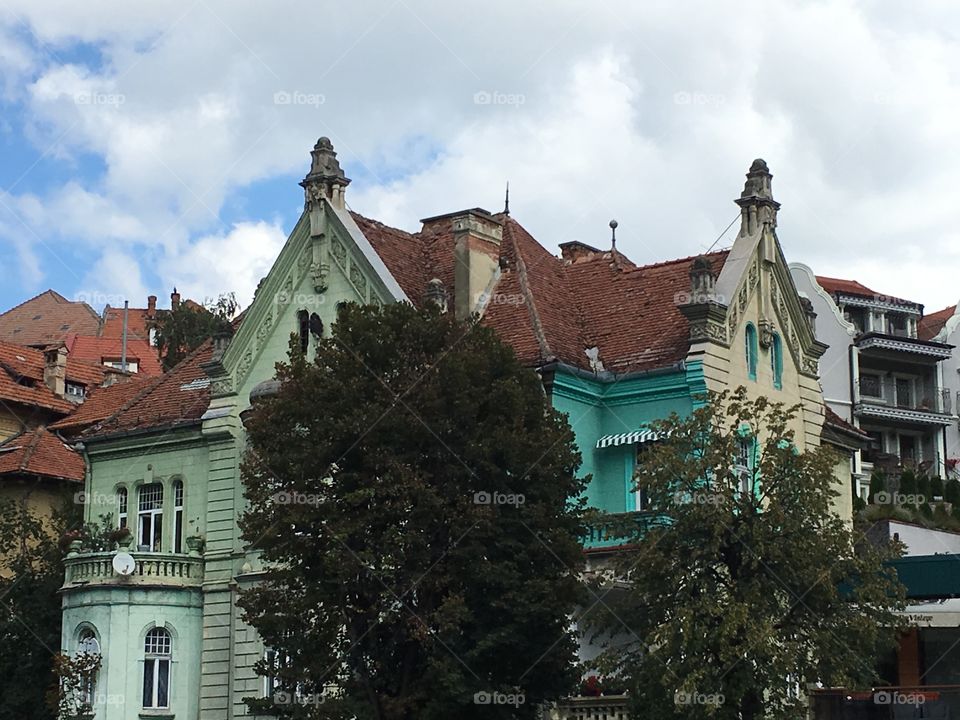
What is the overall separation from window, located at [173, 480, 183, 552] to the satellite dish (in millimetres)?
3257

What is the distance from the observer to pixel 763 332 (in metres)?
45.8

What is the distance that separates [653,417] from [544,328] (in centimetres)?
393

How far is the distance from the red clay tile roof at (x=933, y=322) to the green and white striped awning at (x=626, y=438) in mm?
50861

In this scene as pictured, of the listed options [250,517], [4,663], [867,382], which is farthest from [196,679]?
[867,382]

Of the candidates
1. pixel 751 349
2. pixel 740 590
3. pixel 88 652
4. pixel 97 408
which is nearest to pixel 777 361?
pixel 751 349

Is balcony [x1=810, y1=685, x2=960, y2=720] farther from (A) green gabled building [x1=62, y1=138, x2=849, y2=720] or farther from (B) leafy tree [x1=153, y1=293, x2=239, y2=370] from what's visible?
(B) leafy tree [x1=153, y1=293, x2=239, y2=370]

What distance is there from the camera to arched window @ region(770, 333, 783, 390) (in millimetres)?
46562

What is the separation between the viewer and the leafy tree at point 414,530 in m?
36.3

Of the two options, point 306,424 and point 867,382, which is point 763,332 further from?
point 867,382

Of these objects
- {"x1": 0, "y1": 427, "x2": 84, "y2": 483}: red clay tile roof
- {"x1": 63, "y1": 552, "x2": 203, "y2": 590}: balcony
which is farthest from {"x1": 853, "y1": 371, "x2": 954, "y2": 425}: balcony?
{"x1": 63, "y1": 552, "x2": 203, "y2": 590}: balcony

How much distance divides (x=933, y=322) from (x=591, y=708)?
196ft

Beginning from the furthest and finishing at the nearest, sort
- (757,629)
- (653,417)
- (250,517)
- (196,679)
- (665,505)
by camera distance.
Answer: (196,679) < (653,417) < (250,517) < (665,505) < (757,629)

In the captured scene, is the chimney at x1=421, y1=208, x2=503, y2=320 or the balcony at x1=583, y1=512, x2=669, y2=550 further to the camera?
the chimney at x1=421, y1=208, x2=503, y2=320

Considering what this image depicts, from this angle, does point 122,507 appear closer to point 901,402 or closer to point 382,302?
point 382,302
